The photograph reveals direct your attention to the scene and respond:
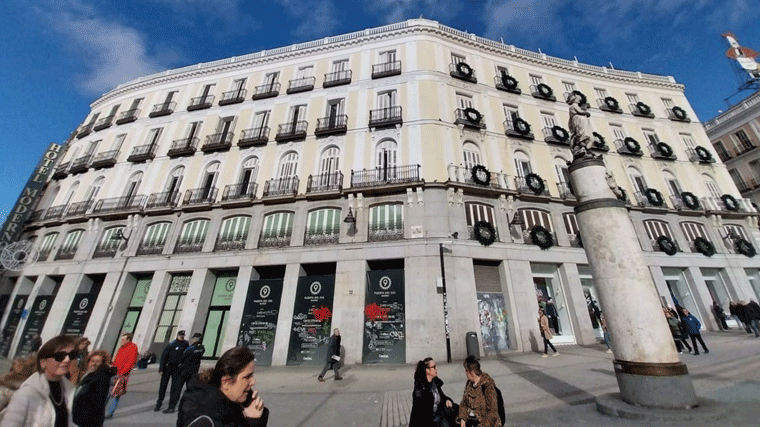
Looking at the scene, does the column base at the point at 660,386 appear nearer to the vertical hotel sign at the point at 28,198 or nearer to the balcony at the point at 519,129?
the balcony at the point at 519,129

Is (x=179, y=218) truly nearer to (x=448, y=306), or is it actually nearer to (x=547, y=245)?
(x=448, y=306)

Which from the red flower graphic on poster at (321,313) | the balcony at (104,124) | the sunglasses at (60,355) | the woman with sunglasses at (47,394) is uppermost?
the balcony at (104,124)

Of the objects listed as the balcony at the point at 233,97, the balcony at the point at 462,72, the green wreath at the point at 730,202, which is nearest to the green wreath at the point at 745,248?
the green wreath at the point at 730,202

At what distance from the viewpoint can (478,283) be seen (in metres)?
14.9

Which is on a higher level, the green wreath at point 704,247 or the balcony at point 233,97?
the balcony at point 233,97

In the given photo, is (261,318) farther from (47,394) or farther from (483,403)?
(483,403)

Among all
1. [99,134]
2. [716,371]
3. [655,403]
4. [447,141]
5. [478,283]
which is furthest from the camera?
[99,134]

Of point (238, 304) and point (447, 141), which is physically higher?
point (447, 141)

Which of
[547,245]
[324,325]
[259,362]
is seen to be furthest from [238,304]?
[547,245]

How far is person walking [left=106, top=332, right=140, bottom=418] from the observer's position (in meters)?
6.79

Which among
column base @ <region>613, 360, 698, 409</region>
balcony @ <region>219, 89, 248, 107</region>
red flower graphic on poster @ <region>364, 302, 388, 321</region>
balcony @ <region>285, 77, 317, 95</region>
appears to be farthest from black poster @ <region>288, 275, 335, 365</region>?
balcony @ <region>219, 89, 248, 107</region>

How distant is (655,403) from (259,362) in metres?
14.5

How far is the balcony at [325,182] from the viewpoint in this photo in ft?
A: 55.0

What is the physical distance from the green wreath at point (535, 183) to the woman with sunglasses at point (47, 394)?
63.2ft
